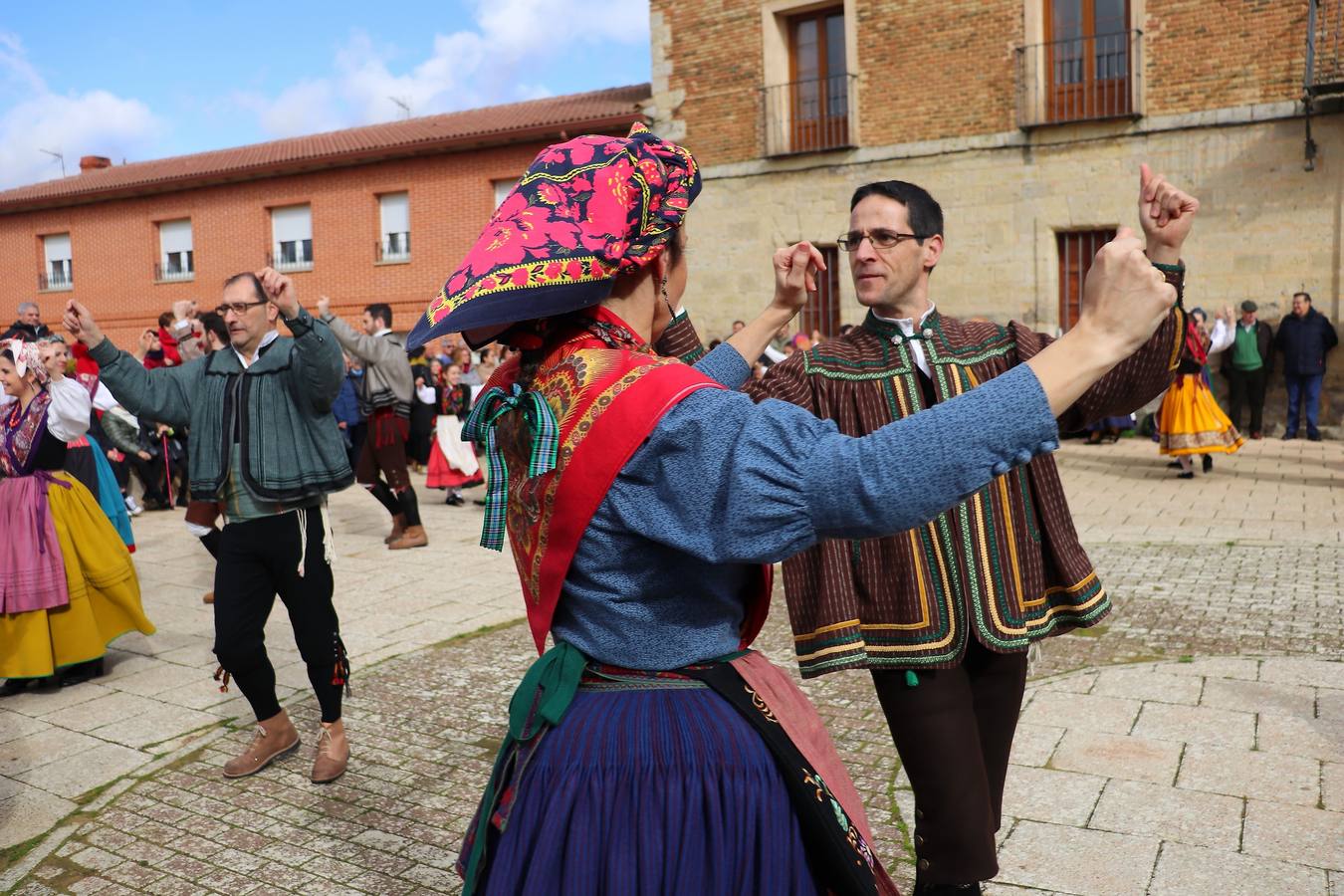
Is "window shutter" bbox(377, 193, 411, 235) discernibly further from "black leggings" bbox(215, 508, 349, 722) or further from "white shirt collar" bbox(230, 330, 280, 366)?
"black leggings" bbox(215, 508, 349, 722)

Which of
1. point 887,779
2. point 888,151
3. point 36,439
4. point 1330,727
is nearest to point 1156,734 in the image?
point 1330,727

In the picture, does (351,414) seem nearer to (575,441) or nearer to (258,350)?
(258,350)

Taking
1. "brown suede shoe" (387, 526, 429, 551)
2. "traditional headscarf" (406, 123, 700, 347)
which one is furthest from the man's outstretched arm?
"brown suede shoe" (387, 526, 429, 551)

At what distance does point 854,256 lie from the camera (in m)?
2.97

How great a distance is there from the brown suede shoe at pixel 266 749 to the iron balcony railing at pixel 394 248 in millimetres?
20499

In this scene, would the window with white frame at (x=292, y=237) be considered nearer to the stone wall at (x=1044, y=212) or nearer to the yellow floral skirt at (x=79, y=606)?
the stone wall at (x=1044, y=212)

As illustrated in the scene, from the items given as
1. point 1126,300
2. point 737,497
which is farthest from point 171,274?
point 1126,300

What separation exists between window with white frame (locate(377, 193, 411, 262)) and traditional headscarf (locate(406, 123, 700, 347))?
23.4 m

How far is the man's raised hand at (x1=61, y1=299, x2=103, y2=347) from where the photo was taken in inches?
172

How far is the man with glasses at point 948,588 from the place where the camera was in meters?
2.60

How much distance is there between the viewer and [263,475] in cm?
463

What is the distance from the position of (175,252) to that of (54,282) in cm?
461

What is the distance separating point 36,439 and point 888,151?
14893mm

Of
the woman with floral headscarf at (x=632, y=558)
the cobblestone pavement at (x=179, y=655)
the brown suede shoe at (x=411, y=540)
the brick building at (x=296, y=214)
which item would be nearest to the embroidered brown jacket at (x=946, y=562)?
the woman with floral headscarf at (x=632, y=558)
